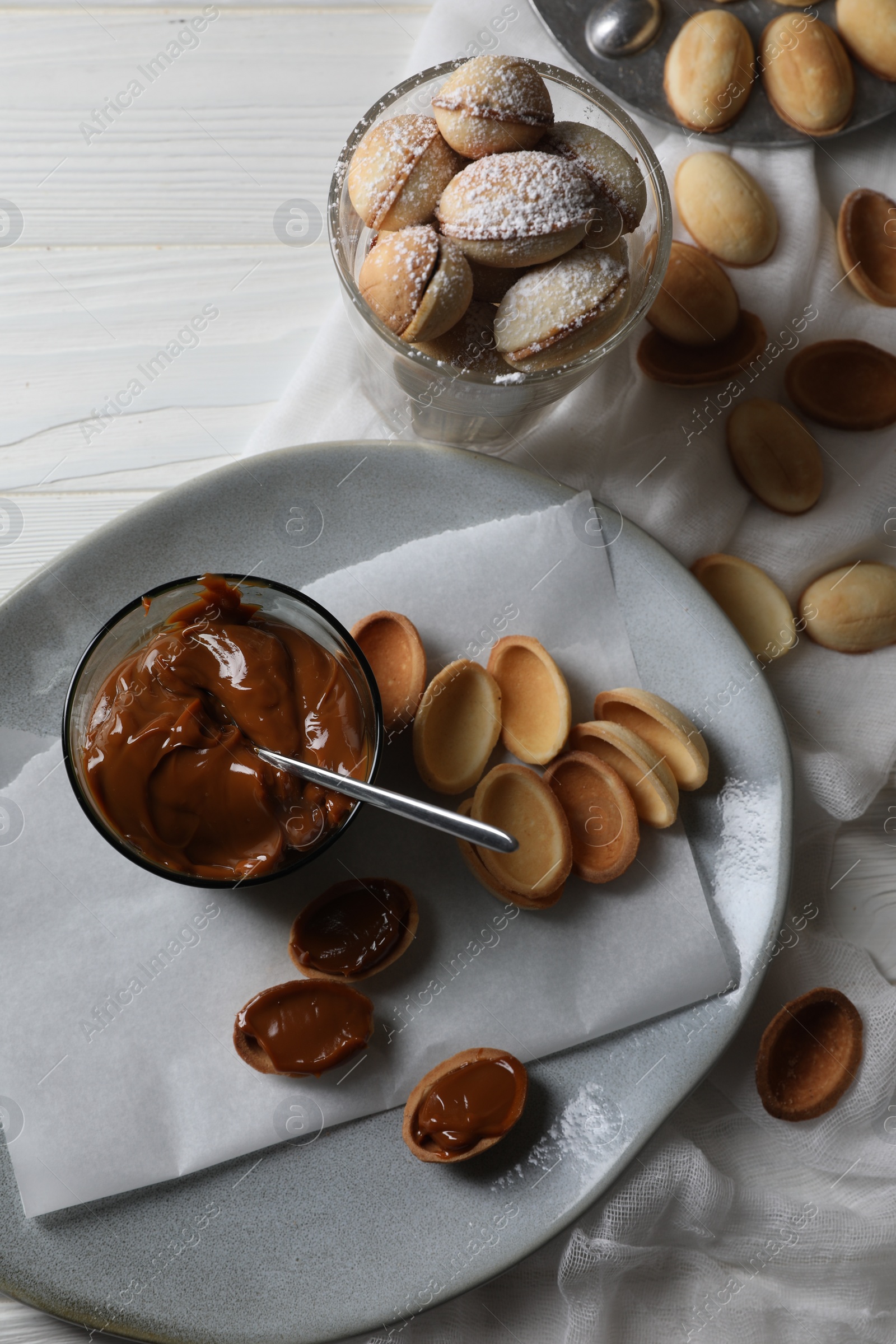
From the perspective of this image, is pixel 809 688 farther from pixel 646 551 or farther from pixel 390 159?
pixel 390 159

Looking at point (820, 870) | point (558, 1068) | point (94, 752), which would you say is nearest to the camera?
point (94, 752)

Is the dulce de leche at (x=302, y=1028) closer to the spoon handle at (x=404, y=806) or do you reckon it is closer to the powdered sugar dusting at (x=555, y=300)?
the spoon handle at (x=404, y=806)

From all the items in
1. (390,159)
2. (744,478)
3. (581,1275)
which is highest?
(390,159)

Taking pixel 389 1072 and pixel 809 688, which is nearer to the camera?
pixel 389 1072

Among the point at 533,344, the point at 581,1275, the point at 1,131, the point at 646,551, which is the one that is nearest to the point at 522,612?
the point at 646,551

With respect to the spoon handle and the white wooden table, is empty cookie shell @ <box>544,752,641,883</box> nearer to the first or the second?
the spoon handle

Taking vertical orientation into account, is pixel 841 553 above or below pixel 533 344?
below
